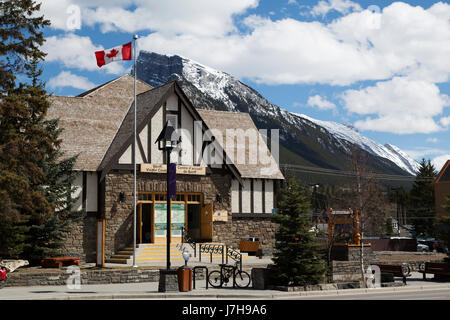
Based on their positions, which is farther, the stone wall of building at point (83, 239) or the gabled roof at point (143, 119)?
the gabled roof at point (143, 119)

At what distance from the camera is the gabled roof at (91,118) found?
108 ft

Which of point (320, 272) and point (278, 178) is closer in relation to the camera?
point (320, 272)

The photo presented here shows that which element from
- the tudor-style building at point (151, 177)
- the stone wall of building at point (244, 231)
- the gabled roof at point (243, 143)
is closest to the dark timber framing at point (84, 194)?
the tudor-style building at point (151, 177)

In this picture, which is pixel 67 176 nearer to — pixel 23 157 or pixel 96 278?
pixel 23 157

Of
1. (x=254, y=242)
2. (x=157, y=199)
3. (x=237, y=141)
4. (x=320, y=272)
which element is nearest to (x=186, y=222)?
(x=157, y=199)

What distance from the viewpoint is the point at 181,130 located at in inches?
1344

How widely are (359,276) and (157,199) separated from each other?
14.7 meters

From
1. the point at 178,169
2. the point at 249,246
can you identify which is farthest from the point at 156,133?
the point at 249,246

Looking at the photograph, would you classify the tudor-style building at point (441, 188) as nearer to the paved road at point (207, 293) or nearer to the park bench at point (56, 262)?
the paved road at point (207, 293)

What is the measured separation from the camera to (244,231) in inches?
1458

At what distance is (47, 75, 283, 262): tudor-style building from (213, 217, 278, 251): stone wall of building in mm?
65

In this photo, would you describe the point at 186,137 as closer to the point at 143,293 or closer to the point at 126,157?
the point at 126,157

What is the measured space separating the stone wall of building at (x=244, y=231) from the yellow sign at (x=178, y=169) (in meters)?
Answer: 3.53
